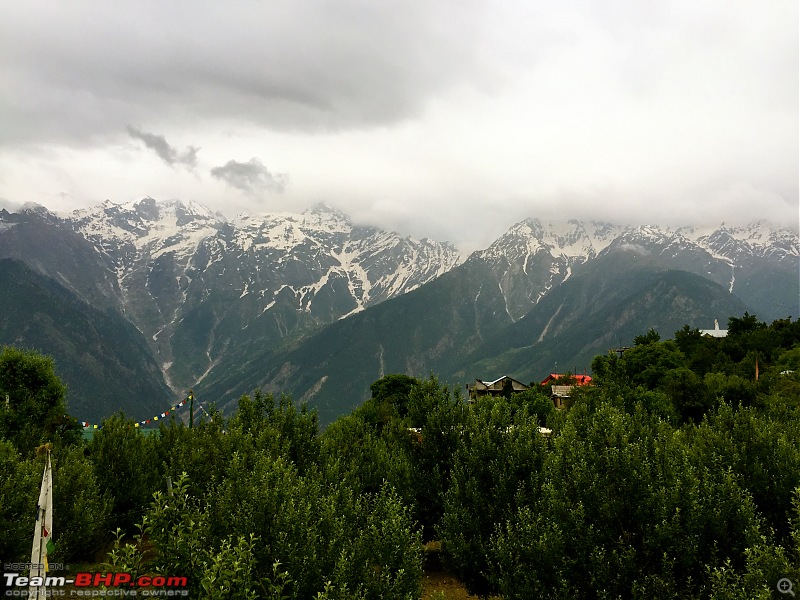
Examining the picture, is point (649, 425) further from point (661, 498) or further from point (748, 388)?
point (748, 388)

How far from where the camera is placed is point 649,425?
33.5 m

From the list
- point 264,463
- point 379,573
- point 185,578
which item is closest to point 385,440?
point 264,463

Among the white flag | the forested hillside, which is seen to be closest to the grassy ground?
the forested hillside

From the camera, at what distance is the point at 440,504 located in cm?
3303

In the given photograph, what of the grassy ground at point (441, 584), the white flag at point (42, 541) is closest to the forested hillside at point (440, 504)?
the grassy ground at point (441, 584)

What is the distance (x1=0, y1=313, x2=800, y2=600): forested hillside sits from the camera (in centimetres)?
1850

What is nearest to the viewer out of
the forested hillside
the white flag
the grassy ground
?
the forested hillside

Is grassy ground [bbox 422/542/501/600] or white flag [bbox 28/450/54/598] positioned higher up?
white flag [bbox 28/450/54/598]

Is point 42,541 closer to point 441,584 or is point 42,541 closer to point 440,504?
point 440,504

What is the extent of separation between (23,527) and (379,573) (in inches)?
754

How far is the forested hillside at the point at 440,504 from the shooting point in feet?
60.7

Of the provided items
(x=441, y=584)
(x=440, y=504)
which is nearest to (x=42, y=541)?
(x=440, y=504)

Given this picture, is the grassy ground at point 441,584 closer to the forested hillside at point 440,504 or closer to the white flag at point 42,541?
the forested hillside at point 440,504

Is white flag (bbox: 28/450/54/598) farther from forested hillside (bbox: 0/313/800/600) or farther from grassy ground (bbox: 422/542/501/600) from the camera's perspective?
grassy ground (bbox: 422/542/501/600)
